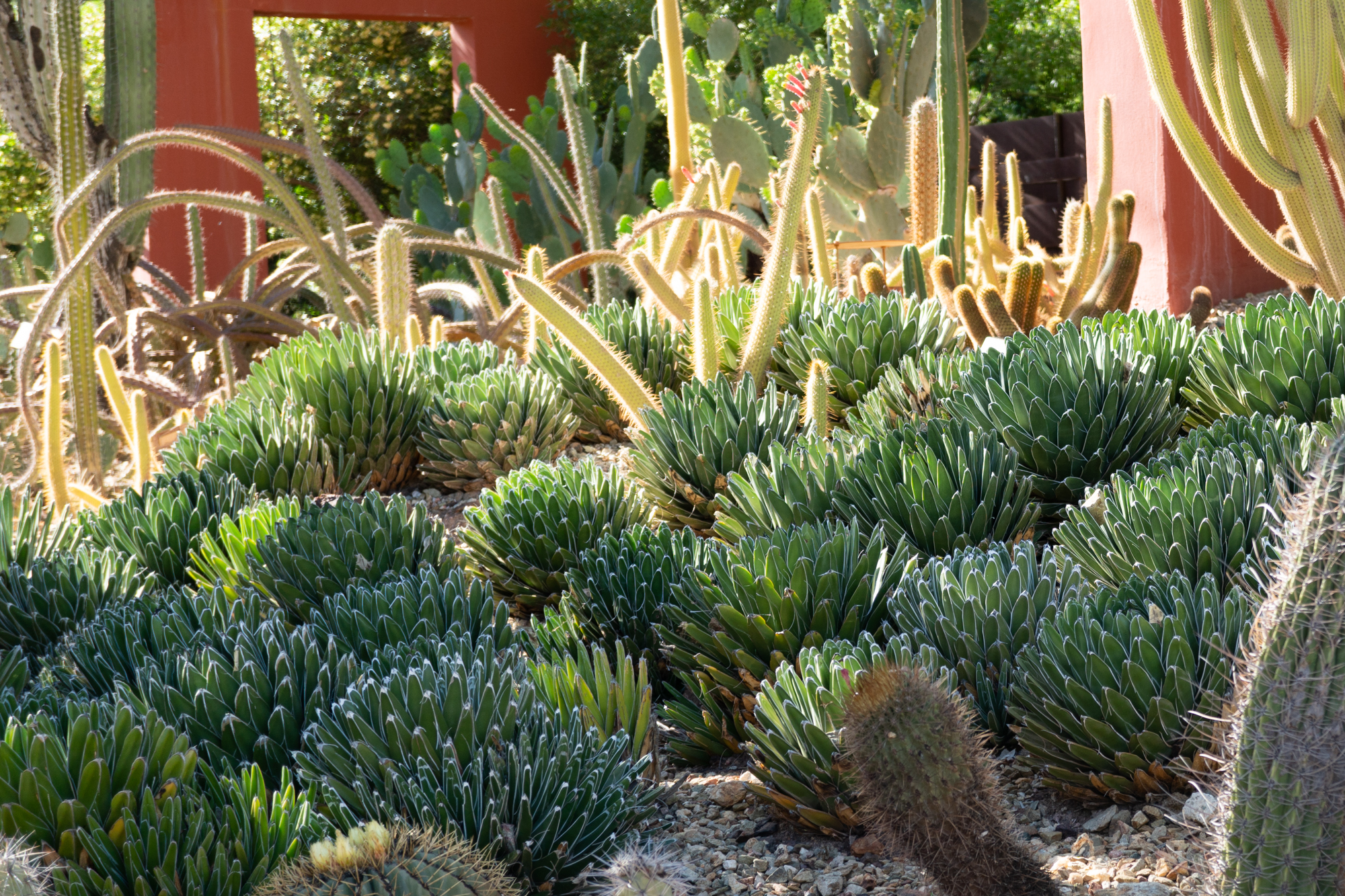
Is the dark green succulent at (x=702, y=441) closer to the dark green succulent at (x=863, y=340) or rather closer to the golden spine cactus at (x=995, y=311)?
the dark green succulent at (x=863, y=340)

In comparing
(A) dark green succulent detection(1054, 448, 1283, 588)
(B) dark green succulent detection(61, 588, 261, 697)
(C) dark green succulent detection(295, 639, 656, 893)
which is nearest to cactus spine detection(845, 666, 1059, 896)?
(C) dark green succulent detection(295, 639, 656, 893)

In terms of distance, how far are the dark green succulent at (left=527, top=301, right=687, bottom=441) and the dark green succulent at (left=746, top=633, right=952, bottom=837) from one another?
61.3 inches

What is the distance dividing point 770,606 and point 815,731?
24cm

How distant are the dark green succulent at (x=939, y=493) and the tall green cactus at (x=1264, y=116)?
1736 millimetres

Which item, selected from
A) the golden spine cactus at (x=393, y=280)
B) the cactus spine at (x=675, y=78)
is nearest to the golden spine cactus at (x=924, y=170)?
the cactus spine at (x=675, y=78)

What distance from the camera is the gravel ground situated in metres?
1.25

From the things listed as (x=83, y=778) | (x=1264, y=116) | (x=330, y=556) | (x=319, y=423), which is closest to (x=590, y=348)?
(x=319, y=423)

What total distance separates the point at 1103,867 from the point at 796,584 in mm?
493

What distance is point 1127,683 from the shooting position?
1.28 meters

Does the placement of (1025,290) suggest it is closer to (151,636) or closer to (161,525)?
(161,525)

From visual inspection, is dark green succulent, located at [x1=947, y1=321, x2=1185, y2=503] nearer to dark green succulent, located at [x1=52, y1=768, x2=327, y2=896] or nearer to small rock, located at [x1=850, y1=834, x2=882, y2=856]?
small rock, located at [x1=850, y1=834, x2=882, y2=856]

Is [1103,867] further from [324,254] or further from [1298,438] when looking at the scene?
[324,254]

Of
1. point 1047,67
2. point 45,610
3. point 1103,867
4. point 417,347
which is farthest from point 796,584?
point 1047,67

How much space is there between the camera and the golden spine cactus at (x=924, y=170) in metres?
3.14
